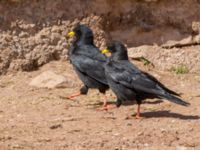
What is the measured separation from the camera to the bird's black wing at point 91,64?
999 cm

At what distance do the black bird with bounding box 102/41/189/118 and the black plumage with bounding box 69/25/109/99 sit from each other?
0.49 meters

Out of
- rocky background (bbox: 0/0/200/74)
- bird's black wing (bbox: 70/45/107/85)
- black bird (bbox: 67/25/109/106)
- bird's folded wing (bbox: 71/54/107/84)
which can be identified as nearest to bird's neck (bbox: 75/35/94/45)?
black bird (bbox: 67/25/109/106)

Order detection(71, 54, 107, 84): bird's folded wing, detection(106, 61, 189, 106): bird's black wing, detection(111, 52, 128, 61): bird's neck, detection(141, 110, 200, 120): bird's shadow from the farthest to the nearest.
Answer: detection(71, 54, 107, 84): bird's folded wing → detection(111, 52, 128, 61): bird's neck → detection(141, 110, 200, 120): bird's shadow → detection(106, 61, 189, 106): bird's black wing

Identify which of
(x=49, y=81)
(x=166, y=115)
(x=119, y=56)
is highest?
(x=119, y=56)

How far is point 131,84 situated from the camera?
29.9 feet

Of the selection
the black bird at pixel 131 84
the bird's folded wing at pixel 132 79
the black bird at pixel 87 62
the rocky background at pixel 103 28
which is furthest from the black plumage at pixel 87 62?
the rocky background at pixel 103 28

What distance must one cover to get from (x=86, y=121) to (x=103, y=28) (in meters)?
3.65

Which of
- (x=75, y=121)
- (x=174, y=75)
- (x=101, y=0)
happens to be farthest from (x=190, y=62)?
(x=75, y=121)

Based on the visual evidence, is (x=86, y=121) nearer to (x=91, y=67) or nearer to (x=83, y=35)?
(x=91, y=67)

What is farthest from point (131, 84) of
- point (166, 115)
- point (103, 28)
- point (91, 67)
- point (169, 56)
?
point (169, 56)

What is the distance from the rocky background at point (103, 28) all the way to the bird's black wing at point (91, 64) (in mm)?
1572

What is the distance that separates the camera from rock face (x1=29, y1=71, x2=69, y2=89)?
10906mm

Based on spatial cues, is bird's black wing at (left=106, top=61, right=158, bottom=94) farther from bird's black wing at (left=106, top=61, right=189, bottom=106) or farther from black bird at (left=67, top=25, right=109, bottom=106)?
black bird at (left=67, top=25, right=109, bottom=106)

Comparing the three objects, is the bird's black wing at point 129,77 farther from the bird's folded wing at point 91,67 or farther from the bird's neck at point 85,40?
the bird's neck at point 85,40
